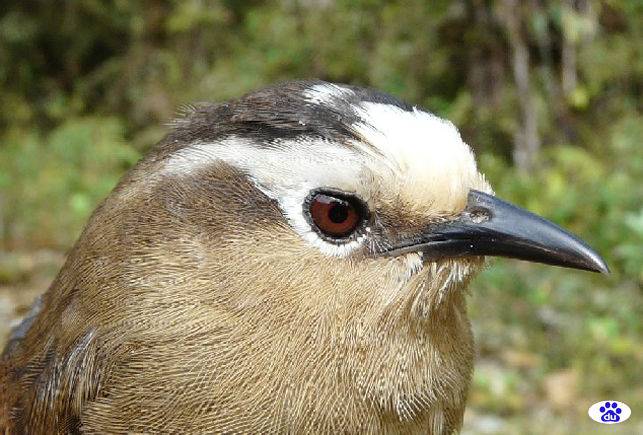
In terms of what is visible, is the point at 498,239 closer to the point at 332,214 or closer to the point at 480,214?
the point at 480,214

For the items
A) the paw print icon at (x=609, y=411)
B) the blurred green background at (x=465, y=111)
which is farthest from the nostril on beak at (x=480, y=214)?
the paw print icon at (x=609, y=411)

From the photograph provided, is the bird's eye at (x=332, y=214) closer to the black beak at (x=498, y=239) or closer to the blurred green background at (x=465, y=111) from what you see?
the black beak at (x=498, y=239)

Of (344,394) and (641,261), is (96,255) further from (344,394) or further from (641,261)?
(641,261)

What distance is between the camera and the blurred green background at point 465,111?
6.32m

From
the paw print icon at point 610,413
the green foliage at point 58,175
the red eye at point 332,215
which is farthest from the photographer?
the green foliage at point 58,175

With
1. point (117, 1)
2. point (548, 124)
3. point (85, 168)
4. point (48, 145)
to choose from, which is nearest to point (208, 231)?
point (548, 124)

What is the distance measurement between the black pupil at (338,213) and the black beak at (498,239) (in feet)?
0.57

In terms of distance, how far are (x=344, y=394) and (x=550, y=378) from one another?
405 cm

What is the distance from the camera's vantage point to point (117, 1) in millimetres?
13812

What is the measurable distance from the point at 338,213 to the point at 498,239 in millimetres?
510

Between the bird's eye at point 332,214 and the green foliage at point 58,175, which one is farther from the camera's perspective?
the green foliage at point 58,175

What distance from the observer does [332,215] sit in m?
2.34

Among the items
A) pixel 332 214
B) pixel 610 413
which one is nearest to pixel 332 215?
pixel 332 214

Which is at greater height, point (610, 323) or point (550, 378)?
point (610, 323)
